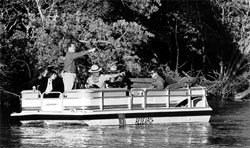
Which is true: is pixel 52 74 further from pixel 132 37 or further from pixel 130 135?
pixel 132 37

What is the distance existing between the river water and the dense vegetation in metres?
6.37

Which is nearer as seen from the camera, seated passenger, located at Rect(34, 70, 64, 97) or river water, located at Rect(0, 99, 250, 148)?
river water, located at Rect(0, 99, 250, 148)

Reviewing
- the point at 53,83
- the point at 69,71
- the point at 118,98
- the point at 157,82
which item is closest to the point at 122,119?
the point at 118,98

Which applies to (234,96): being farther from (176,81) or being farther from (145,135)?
(145,135)

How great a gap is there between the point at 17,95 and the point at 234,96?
1154 cm

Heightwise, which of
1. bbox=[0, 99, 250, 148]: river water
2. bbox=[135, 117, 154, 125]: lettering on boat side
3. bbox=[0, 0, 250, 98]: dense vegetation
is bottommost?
bbox=[0, 99, 250, 148]: river water

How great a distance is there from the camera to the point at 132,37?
27.5 metres

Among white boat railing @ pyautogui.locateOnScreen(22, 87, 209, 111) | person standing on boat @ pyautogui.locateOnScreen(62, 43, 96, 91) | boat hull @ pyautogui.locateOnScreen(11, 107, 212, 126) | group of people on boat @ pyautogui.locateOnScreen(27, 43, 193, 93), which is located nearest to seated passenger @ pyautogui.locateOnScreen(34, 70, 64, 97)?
group of people on boat @ pyautogui.locateOnScreen(27, 43, 193, 93)

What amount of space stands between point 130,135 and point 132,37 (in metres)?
10.0

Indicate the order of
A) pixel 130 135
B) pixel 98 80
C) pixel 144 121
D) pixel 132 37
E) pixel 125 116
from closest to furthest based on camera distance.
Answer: pixel 130 135, pixel 125 116, pixel 144 121, pixel 98 80, pixel 132 37

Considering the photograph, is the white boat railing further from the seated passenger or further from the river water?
the river water

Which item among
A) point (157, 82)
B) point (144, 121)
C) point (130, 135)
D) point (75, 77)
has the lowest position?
point (130, 135)

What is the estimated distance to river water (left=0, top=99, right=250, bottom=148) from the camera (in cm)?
1641

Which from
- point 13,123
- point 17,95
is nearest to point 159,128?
point 13,123
